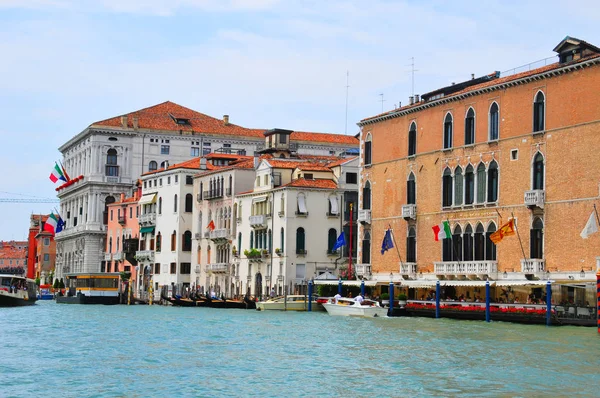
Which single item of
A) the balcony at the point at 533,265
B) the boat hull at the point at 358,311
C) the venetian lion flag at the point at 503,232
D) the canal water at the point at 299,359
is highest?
the venetian lion flag at the point at 503,232

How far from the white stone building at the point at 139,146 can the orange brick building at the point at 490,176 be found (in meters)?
Result: 36.9

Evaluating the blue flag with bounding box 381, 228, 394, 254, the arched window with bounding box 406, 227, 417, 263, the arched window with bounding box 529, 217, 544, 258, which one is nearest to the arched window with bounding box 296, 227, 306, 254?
the blue flag with bounding box 381, 228, 394, 254

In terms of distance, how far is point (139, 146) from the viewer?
90.6 metres

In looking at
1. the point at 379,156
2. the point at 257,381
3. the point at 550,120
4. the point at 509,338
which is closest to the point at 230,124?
the point at 379,156

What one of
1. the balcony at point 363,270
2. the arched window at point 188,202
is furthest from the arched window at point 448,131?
the arched window at point 188,202

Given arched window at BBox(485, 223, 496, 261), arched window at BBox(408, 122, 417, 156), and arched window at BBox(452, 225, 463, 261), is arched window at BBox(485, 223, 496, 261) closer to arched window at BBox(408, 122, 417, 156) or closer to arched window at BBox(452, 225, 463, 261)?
arched window at BBox(452, 225, 463, 261)

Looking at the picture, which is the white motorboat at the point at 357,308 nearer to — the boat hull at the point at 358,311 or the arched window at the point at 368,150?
the boat hull at the point at 358,311

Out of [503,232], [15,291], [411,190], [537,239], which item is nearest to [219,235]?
[15,291]

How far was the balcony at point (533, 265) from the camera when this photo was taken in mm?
41625

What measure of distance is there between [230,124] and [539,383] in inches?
2833

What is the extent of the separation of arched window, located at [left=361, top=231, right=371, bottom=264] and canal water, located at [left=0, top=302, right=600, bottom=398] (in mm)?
12094

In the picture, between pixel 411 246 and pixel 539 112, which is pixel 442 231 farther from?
pixel 539 112

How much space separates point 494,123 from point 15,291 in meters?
25.5

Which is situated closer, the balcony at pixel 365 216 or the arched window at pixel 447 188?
the arched window at pixel 447 188
